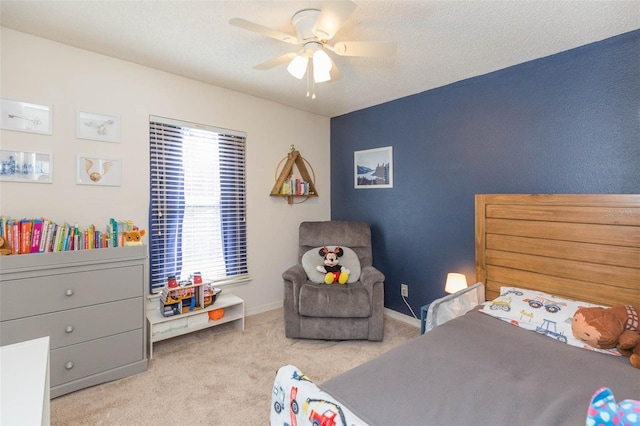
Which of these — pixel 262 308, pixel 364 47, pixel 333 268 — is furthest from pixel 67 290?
pixel 364 47

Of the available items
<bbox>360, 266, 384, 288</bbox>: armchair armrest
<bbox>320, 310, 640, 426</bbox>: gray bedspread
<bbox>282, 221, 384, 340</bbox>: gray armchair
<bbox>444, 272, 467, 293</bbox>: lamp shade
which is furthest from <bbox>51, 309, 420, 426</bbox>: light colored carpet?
<bbox>320, 310, 640, 426</bbox>: gray bedspread

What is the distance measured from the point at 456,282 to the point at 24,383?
2716 millimetres

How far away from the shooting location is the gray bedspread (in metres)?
1.09

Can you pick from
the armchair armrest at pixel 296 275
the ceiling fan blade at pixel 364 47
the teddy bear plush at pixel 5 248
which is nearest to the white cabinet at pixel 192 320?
the armchair armrest at pixel 296 275

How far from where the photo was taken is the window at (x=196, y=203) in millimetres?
2725

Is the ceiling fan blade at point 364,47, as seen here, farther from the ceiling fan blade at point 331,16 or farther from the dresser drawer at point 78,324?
the dresser drawer at point 78,324

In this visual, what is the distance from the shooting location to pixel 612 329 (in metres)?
1.55

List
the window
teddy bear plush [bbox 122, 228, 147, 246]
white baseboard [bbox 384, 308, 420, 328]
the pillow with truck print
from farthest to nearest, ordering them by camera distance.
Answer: white baseboard [bbox 384, 308, 420, 328]
the window
teddy bear plush [bbox 122, 228, 147, 246]
the pillow with truck print

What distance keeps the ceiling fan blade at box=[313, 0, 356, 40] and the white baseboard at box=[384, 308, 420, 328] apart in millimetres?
2811

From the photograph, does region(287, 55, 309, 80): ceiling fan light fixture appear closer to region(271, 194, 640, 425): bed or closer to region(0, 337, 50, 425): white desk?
region(271, 194, 640, 425): bed

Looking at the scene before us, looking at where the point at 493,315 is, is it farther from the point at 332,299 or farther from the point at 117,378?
the point at 117,378

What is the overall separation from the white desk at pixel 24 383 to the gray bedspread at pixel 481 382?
0.95m

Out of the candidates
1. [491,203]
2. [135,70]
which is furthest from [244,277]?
[491,203]

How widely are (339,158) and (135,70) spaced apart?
2.41 meters
